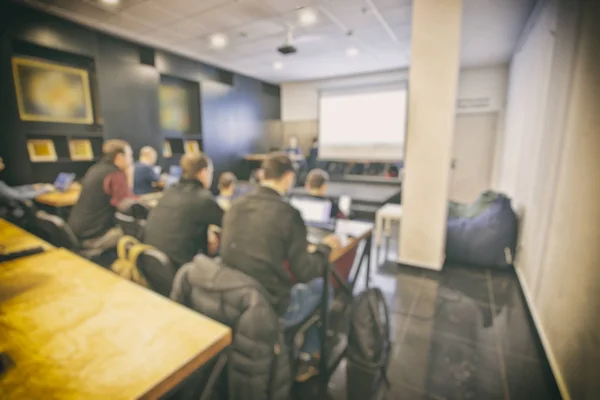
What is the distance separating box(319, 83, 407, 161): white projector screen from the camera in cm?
636

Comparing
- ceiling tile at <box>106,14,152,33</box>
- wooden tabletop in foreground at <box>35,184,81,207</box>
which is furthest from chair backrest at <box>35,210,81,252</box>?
ceiling tile at <box>106,14,152,33</box>

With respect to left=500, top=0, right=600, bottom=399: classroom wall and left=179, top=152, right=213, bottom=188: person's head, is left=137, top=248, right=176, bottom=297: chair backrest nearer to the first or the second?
left=179, top=152, right=213, bottom=188: person's head

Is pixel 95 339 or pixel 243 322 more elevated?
pixel 95 339

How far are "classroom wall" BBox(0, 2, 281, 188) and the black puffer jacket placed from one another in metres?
4.24

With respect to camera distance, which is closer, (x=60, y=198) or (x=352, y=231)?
(x=352, y=231)

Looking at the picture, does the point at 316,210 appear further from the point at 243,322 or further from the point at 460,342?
the point at 460,342

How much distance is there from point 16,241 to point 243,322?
53.9 inches

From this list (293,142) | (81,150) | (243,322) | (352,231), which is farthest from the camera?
(293,142)

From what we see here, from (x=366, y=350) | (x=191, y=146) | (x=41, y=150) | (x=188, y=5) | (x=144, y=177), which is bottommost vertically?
(x=366, y=350)

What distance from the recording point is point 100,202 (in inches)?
97.6

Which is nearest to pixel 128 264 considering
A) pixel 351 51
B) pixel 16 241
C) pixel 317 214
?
pixel 16 241

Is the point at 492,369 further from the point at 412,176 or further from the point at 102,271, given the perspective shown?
the point at 102,271

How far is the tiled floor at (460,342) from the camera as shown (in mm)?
1665

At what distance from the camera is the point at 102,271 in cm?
119
